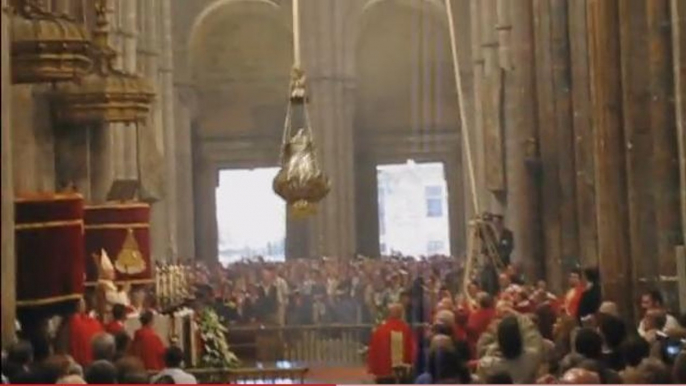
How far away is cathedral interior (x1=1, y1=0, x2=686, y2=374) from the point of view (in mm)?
18062

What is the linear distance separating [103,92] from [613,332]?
10.4m

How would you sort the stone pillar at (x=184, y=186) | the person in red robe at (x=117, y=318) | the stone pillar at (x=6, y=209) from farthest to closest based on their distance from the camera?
1. the stone pillar at (x=184, y=186)
2. the person in red robe at (x=117, y=318)
3. the stone pillar at (x=6, y=209)

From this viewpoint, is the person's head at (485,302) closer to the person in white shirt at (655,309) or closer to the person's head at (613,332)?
the person in white shirt at (655,309)

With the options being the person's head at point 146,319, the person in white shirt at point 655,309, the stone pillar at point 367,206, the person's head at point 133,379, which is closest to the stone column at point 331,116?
the stone pillar at point 367,206

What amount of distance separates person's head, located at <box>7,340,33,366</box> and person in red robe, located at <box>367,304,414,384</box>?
5.56m

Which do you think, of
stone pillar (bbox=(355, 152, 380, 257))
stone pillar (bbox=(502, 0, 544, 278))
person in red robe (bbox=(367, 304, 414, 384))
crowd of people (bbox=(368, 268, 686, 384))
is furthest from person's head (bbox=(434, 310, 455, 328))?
stone pillar (bbox=(355, 152, 380, 257))

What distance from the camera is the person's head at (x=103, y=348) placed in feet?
38.8

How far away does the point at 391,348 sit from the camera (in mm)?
16297

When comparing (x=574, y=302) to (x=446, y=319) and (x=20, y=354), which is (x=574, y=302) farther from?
(x=20, y=354)

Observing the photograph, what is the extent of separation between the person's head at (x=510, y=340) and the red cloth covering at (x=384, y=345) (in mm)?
5531

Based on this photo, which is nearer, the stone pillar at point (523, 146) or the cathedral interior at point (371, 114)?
the cathedral interior at point (371, 114)

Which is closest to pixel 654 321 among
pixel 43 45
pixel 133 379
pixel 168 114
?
pixel 133 379

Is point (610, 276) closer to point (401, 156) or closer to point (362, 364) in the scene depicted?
point (362, 364)

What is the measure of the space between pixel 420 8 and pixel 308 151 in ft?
62.8
